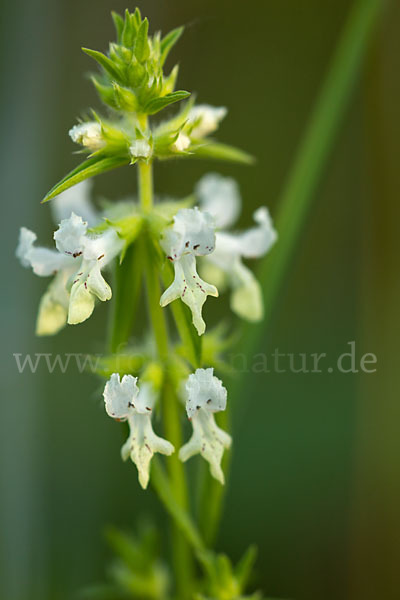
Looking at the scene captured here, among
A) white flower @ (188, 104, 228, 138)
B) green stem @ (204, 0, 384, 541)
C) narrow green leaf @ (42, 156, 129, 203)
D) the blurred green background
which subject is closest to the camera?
narrow green leaf @ (42, 156, 129, 203)

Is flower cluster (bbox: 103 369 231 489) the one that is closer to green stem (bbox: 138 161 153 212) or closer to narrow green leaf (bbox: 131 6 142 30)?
green stem (bbox: 138 161 153 212)

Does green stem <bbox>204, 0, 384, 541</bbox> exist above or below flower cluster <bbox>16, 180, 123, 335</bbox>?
above

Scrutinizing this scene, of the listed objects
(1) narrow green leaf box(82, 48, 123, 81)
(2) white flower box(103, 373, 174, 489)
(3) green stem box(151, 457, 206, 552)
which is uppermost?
(1) narrow green leaf box(82, 48, 123, 81)

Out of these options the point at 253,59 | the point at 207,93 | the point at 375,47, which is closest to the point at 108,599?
the point at 375,47

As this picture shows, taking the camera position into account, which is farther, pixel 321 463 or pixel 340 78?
pixel 321 463

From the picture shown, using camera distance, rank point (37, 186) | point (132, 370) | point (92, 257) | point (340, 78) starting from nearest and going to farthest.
A: point (92, 257), point (132, 370), point (340, 78), point (37, 186)

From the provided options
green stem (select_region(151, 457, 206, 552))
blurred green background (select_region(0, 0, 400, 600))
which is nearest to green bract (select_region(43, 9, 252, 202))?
green stem (select_region(151, 457, 206, 552))

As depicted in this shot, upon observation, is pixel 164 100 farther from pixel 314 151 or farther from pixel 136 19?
pixel 314 151

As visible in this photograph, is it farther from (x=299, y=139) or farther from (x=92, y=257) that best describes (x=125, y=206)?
(x=299, y=139)
